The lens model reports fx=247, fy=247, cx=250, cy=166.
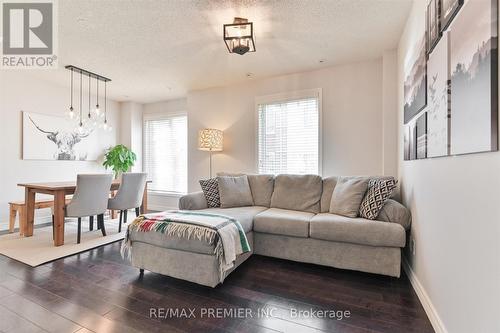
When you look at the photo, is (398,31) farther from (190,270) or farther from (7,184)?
(7,184)

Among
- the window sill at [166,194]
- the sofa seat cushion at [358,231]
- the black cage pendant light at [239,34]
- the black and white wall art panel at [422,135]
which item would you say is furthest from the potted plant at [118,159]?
the black and white wall art panel at [422,135]

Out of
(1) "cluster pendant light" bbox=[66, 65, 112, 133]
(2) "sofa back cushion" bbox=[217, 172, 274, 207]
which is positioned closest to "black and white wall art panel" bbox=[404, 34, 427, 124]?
(2) "sofa back cushion" bbox=[217, 172, 274, 207]

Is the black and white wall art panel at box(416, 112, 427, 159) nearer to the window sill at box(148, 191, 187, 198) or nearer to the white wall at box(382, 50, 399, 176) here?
the white wall at box(382, 50, 399, 176)

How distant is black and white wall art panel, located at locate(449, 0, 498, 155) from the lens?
3.32ft

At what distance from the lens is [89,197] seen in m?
3.34

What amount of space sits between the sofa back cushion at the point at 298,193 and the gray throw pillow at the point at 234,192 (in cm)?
37

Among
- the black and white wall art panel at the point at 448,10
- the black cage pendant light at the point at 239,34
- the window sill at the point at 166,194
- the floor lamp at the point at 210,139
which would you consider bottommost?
the window sill at the point at 166,194

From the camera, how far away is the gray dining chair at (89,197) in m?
3.23

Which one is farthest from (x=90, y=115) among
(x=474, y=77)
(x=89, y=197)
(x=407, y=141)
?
(x=474, y=77)

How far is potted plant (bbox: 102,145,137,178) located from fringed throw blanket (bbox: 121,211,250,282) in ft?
10.8

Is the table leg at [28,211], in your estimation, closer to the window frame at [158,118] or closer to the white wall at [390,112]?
the window frame at [158,118]

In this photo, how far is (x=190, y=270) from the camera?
2.11m

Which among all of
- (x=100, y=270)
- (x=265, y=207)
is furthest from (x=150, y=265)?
(x=265, y=207)

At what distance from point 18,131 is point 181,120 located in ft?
9.10
